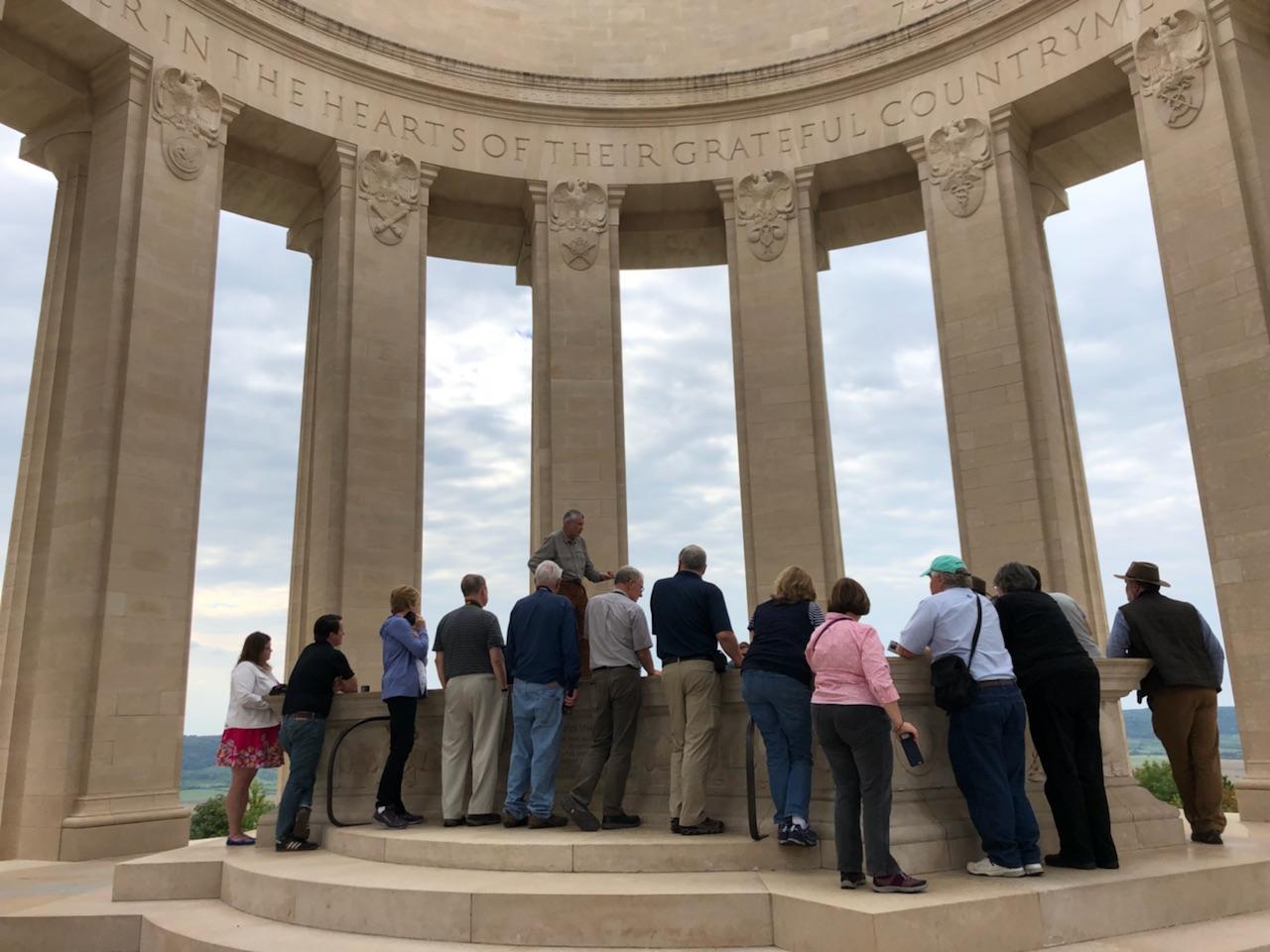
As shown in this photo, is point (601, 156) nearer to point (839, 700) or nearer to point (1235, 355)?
point (1235, 355)

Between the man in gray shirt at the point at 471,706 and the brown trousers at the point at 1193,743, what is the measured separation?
6.72 m

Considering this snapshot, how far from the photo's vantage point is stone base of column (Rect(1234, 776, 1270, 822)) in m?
15.2

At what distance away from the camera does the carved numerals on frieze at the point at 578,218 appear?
77.6ft

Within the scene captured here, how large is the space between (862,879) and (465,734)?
15.4 ft

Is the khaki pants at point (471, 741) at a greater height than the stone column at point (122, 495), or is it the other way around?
the stone column at point (122, 495)

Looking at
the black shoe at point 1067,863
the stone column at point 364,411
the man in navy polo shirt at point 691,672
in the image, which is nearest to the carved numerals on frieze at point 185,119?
the stone column at point 364,411

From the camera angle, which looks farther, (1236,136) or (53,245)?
(53,245)

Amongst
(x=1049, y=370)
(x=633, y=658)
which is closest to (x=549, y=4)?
(x=1049, y=370)

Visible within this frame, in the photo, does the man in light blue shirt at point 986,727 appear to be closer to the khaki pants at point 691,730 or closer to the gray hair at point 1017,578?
the gray hair at point 1017,578

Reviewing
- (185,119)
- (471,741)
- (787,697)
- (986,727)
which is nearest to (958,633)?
(986,727)

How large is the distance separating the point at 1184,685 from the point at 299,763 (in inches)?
361

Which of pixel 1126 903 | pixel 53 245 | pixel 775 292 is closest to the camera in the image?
pixel 1126 903

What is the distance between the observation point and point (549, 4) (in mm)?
Result: 25141

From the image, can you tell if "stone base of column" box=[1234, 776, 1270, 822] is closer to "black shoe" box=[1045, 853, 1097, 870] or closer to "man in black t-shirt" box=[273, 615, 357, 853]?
"black shoe" box=[1045, 853, 1097, 870]
